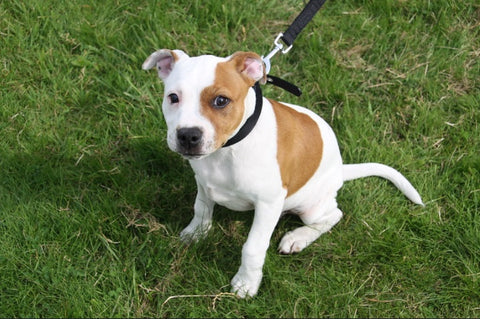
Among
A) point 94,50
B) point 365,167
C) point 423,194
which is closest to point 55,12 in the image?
point 94,50

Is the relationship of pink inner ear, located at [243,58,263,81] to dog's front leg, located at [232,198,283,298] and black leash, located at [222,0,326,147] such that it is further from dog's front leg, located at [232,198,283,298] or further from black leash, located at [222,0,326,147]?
dog's front leg, located at [232,198,283,298]

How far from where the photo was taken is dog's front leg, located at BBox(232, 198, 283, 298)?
3.43 m

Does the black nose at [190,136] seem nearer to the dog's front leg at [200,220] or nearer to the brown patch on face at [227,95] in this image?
the brown patch on face at [227,95]

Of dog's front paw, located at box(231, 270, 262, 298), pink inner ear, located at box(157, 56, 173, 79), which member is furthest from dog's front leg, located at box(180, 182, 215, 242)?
pink inner ear, located at box(157, 56, 173, 79)

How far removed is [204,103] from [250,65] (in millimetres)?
437

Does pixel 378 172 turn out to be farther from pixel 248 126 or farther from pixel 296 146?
pixel 248 126

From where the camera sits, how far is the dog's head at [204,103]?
113 inches

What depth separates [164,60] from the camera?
10.8 ft

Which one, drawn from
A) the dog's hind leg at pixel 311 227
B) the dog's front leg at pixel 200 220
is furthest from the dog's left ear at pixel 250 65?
the dog's hind leg at pixel 311 227

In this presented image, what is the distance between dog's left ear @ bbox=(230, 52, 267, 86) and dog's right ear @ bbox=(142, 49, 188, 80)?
337mm

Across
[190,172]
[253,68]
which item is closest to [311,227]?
[190,172]

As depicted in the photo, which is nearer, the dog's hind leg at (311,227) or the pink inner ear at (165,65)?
the pink inner ear at (165,65)

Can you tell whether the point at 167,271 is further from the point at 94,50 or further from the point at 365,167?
the point at 94,50

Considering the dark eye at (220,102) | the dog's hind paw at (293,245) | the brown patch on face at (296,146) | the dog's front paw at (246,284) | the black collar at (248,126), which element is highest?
the dark eye at (220,102)
